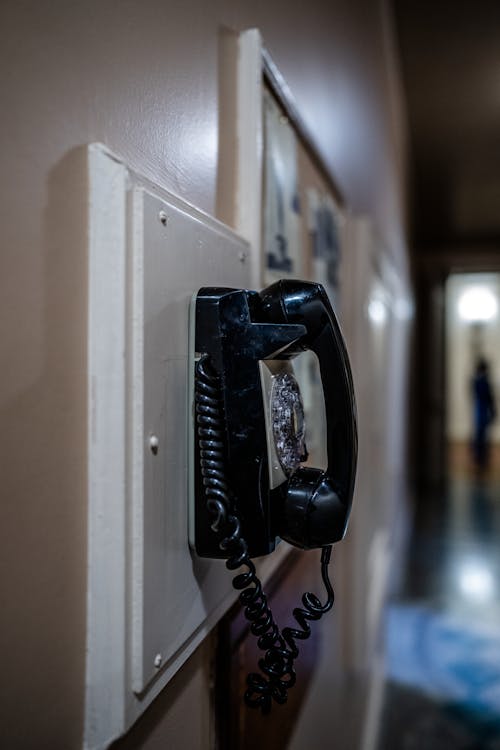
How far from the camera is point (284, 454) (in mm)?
530

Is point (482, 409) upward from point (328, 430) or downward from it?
downward

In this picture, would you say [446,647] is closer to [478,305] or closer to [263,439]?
[263,439]

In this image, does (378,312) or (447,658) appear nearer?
(378,312)

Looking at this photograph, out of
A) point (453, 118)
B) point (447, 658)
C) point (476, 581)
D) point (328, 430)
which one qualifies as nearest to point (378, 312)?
point (447, 658)

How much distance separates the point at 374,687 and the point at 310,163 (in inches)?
69.0

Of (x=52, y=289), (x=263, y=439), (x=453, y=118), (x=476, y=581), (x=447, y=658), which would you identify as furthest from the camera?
(x=453, y=118)

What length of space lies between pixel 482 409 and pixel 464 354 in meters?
1.46

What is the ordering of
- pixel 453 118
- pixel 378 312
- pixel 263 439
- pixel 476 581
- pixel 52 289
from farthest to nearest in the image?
pixel 453 118 < pixel 476 581 < pixel 378 312 < pixel 263 439 < pixel 52 289

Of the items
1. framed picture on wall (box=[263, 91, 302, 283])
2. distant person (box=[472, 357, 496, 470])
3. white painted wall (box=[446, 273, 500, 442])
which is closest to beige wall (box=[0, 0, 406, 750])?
framed picture on wall (box=[263, 91, 302, 283])

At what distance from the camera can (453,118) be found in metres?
3.77

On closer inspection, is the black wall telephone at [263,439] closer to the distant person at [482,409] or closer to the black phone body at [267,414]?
the black phone body at [267,414]

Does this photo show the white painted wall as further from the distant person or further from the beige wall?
the beige wall

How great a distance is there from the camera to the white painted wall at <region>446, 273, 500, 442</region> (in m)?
9.08

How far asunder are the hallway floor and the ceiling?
2.55 meters
